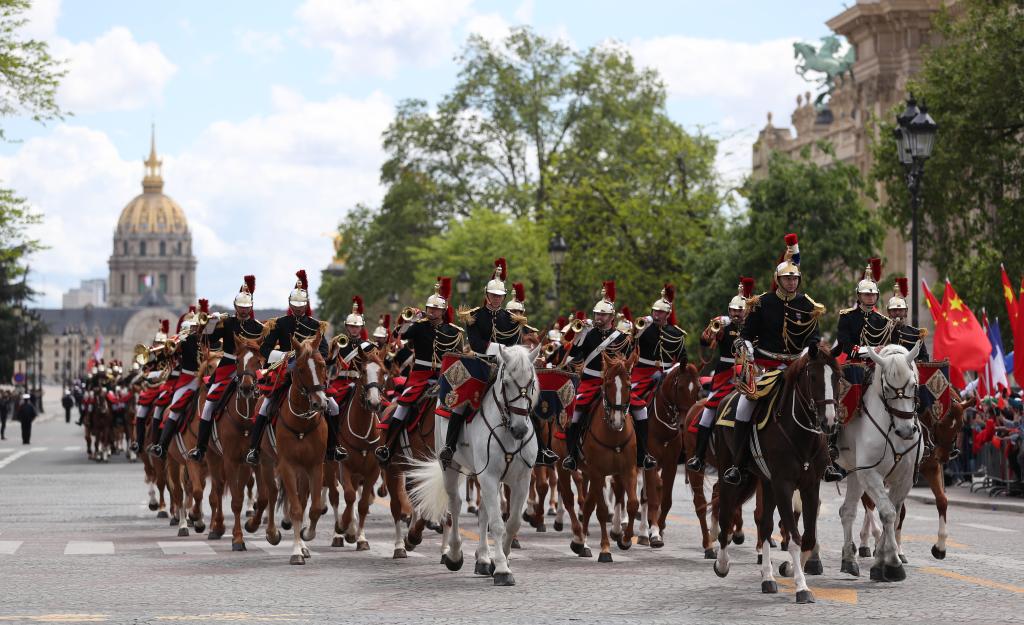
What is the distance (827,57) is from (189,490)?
79.9 metres

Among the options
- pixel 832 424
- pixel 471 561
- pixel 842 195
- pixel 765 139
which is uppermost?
pixel 765 139

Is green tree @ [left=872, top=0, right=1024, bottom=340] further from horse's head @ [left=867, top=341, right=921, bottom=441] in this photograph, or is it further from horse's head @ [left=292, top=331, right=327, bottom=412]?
horse's head @ [left=867, top=341, right=921, bottom=441]

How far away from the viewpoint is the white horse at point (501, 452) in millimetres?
16531

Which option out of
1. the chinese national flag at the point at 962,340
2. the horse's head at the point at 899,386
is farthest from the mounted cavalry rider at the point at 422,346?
the chinese national flag at the point at 962,340

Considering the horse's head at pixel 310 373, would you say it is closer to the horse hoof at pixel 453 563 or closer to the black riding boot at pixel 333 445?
the black riding boot at pixel 333 445

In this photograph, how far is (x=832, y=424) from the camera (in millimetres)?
14953

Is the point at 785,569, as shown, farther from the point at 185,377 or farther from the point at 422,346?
the point at 185,377

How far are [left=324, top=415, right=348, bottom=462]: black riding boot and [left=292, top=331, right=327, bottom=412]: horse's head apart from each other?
121cm

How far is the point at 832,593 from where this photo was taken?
1529cm

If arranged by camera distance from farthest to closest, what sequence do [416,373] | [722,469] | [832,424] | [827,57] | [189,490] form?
[827,57] < [189,490] < [416,373] < [722,469] < [832,424]

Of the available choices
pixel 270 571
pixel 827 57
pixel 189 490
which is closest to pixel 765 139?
pixel 827 57

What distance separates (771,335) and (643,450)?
4.24 meters

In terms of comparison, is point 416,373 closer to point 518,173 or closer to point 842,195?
point 842,195

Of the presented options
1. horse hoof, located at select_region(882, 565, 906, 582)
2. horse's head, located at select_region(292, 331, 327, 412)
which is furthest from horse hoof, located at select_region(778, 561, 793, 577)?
horse's head, located at select_region(292, 331, 327, 412)
